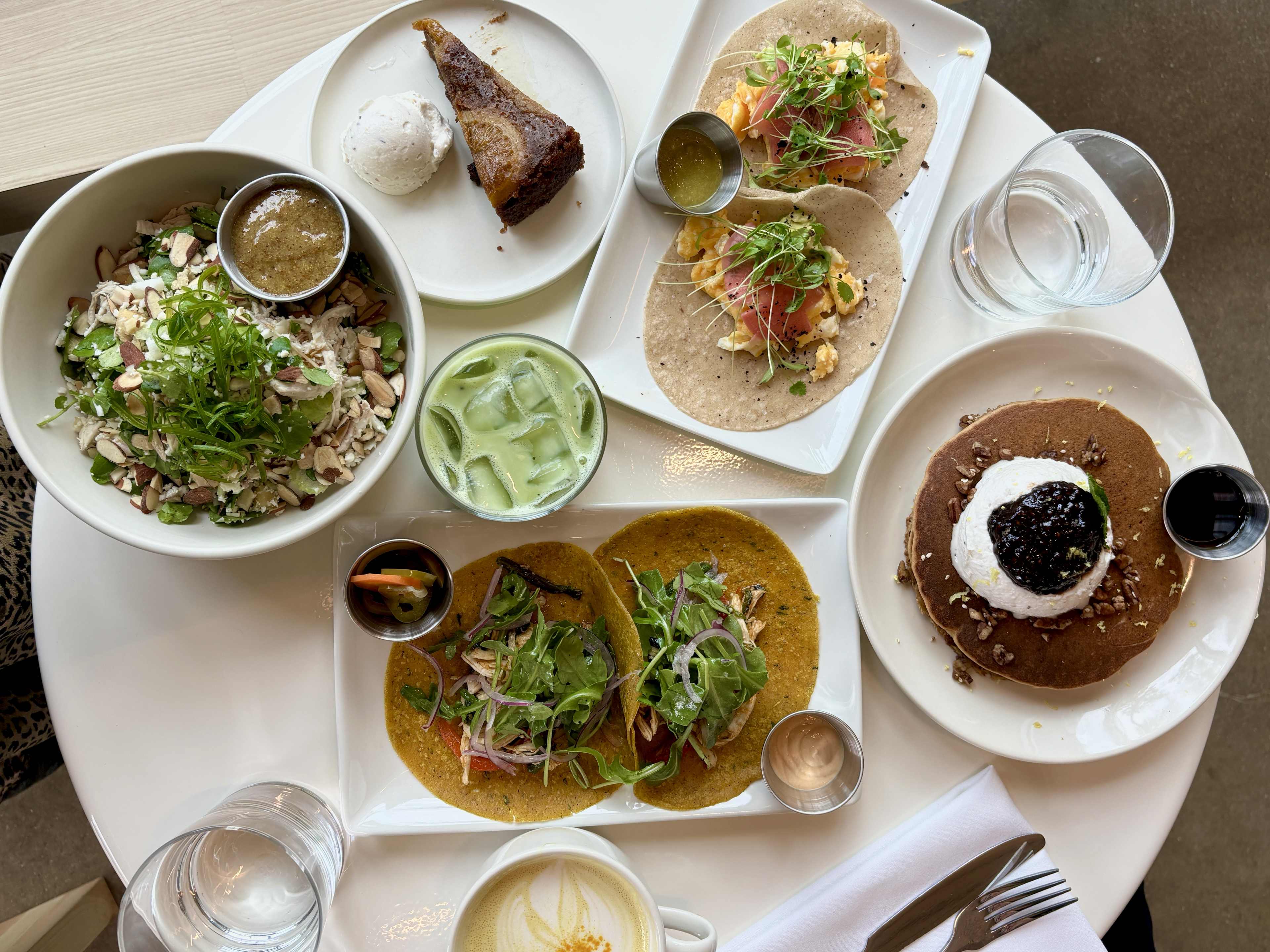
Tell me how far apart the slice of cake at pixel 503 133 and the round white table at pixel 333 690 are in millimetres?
238

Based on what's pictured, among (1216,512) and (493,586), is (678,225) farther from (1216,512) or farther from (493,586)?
(1216,512)

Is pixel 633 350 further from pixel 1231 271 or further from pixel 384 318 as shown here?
pixel 1231 271

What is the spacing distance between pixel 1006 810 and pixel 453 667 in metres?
1.46

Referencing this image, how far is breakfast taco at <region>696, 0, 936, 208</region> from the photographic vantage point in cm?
216

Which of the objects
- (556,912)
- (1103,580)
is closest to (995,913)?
(1103,580)

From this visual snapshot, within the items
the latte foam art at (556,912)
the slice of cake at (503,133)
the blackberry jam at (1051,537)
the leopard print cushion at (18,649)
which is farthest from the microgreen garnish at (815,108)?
the leopard print cushion at (18,649)

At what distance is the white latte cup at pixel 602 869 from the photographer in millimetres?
1763

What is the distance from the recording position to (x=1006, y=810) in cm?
209

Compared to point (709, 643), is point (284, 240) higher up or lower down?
higher up

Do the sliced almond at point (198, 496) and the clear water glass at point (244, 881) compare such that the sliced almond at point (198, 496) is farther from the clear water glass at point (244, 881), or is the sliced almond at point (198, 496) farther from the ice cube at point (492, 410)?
the clear water glass at point (244, 881)

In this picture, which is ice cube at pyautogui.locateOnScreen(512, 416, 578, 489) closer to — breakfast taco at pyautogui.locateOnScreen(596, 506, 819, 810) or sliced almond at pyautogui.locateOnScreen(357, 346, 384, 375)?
breakfast taco at pyautogui.locateOnScreen(596, 506, 819, 810)

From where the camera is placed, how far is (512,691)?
6.52ft

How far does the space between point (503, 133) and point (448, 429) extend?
30.3 inches

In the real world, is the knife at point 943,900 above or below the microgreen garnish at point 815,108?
below
